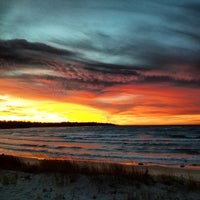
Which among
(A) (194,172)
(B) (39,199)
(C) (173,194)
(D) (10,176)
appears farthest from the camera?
(A) (194,172)

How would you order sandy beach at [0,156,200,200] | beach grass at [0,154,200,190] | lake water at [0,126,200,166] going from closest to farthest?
sandy beach at [0,156,200,200] → beach grass at [0,154,200,190] → lake water at [0,126,200,166]

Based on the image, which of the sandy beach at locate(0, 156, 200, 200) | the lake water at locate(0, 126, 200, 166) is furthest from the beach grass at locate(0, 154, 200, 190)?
the lake water at locate(0, 126, 200, 166)

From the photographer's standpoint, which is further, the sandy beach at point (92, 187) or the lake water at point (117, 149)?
the lake water at point (117, 149)

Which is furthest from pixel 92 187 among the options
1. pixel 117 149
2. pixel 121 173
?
pixel 117 149

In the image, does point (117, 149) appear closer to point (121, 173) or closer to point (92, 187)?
point (121, 173)

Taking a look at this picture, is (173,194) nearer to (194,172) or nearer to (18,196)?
(18,196)

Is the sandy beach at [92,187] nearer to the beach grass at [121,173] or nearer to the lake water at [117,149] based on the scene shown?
the beach grass at [121,173]

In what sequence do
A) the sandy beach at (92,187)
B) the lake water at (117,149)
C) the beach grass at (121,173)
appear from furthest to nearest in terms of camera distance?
the lake water at (117,149)
the beach grass at (121,173)
the sandy beach at (92,187)

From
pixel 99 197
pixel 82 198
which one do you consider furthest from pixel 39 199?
pixel 99 197

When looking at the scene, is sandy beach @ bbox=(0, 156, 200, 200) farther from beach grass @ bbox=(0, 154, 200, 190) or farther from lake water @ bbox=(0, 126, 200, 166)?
lake water @ bbox=(0, 126, 200, 166)

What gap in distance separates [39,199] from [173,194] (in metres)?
4.94

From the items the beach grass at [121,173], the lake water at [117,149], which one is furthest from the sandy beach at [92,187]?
the lake water at [117,149]

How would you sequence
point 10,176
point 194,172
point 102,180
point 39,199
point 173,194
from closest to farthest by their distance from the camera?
point 39,199, point 173,194, point 102,180, point 10,176, point 194,172

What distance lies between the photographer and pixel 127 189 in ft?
33.7
